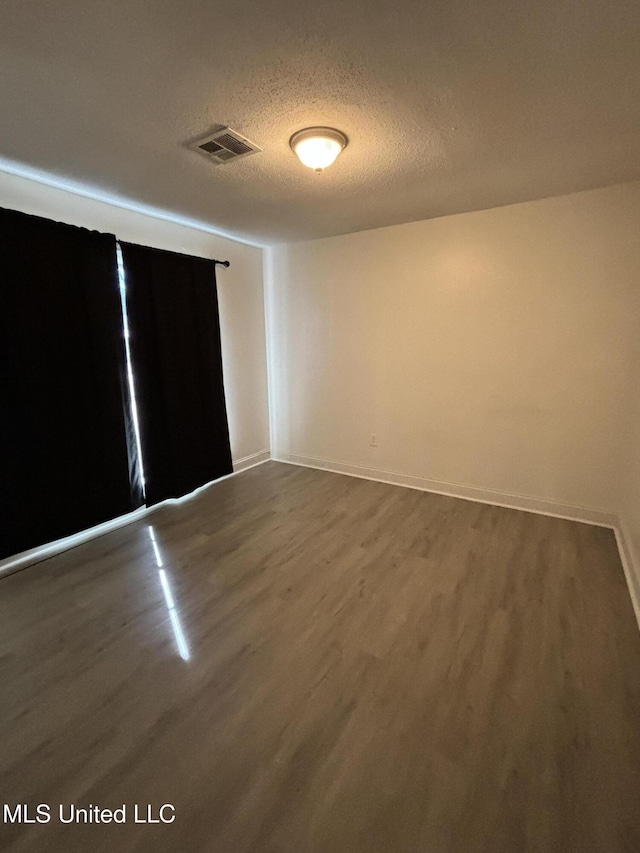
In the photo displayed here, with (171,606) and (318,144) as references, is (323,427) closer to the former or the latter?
(171,606)

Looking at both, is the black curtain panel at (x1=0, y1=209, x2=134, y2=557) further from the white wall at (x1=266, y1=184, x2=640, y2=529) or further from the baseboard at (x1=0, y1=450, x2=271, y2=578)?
the white wall at (x1=266, y1=184, x2=640, y2=529)

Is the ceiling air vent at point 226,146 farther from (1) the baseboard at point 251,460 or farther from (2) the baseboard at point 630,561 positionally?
(2) the baseboard at point 630,561

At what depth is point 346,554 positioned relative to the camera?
2588 millimetres

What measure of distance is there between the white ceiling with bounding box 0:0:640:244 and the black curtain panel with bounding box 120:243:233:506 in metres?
→ 0.72

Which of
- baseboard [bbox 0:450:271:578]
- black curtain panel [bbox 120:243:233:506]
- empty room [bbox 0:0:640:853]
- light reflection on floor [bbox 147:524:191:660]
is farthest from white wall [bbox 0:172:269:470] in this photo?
light reflection on floor [bbox 147:524:191:660]

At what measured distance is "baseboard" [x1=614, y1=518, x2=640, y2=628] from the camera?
6.86ft

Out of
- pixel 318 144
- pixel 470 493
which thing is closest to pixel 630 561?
pixel 470 493

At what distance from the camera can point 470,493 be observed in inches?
135

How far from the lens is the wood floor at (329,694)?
1.17 m

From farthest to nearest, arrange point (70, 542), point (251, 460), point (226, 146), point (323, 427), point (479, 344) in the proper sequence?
1. point (251, 460)
2. point (323, 427)
3. point (479, 344)
4. point (70, 542)
5. point (226, 146)

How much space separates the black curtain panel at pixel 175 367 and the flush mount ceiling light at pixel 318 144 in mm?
1668

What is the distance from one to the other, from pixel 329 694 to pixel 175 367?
270cm

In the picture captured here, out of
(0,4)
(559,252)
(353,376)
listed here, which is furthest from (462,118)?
(353,376)

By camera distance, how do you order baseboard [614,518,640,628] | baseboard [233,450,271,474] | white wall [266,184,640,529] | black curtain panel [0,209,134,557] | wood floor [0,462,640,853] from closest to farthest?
wood floor [0,462,640,853], baseboard [614,518,640,628], black curtain panel [0,209,134,557], white wall [266,184,640,529], baseboard [233,450,271,474]
